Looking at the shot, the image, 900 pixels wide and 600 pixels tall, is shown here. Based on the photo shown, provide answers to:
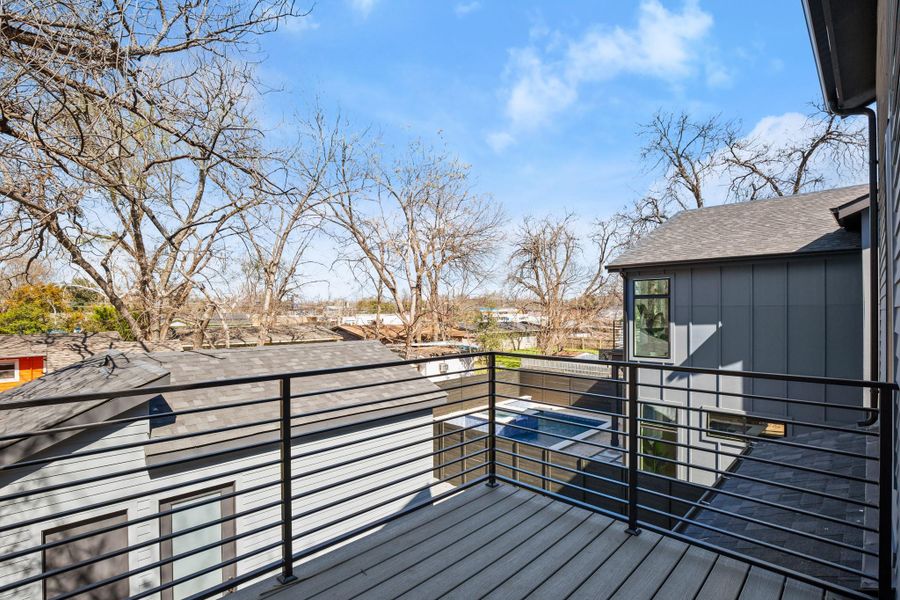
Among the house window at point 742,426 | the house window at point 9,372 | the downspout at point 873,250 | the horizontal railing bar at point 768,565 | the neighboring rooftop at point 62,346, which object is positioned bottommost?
the house window at point 742,426

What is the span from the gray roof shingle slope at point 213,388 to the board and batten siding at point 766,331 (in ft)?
15.3

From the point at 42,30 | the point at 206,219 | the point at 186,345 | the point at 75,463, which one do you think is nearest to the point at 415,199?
the point at 206,219

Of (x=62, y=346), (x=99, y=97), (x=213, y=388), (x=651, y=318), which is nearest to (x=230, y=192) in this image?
(x=99, y=97)

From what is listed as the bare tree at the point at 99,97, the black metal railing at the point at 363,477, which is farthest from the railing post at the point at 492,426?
the bare tree at the point at 99,97

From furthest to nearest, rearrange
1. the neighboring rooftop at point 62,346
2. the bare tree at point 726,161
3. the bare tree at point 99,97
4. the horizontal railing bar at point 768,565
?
the bare tree at point 726,161 < the neighboring rooftop at point 62,346 < the bare tree at point 99,97 < the horizontal railing bar at point 768,565

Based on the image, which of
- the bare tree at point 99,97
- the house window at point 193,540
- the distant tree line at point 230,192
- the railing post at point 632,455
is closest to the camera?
the railing post at point 632,455

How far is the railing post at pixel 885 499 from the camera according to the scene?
171cm

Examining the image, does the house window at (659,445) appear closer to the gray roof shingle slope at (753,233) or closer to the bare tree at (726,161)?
the gray roof shingle slope at (753,233)

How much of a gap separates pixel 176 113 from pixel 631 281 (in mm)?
7814

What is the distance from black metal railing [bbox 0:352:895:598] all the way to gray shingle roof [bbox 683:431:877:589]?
0.02 metres

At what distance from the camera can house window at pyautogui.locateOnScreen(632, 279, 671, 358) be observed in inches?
316

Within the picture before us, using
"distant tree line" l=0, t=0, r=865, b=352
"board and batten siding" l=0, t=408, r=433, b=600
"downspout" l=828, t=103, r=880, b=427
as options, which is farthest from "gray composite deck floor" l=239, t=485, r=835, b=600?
"distant tree line" l=0, t=0, r=865, b=352

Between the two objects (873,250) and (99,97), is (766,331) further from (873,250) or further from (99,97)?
(99,97)

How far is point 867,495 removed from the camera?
8.55 feet
